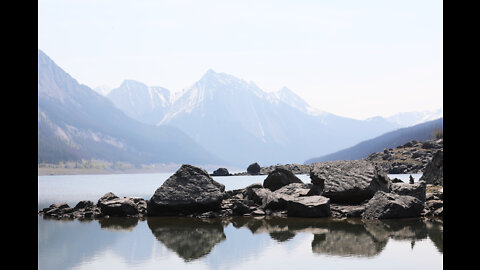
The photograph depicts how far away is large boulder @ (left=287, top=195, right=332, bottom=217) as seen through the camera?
31.5 m

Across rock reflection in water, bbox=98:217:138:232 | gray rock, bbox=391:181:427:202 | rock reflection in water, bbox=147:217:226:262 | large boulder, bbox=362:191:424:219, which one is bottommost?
rock reflection in water, bbox=98:217:138:232

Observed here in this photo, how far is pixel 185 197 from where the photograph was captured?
33062 mm

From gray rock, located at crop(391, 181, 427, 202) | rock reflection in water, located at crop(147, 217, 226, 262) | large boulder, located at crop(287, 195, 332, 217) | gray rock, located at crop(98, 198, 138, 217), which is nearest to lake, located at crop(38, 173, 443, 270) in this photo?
rock reflection in water, located at crop(147, 217, 226, 262)

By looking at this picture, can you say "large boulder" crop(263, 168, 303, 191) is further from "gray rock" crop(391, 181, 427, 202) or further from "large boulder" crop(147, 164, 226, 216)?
"gray rock" crop(391, 181, 427, 202)

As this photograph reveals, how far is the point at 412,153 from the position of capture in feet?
522

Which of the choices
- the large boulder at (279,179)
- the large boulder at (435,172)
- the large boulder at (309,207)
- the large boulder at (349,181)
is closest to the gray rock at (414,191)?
the large boulder at (349,181)

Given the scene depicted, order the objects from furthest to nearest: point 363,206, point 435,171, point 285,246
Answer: point 435,171 → point 363,206 → point 285,246

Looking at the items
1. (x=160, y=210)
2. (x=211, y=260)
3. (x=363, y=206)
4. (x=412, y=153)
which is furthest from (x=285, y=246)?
(x=412, y=153)

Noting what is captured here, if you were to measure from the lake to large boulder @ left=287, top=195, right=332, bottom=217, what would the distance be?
1011mm

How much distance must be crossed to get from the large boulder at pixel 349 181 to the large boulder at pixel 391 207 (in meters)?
1.56

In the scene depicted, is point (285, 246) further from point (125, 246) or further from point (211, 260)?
point (125, 246)

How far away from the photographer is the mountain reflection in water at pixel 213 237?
1886 cm

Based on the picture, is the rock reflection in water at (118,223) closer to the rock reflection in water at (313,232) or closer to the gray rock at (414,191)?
the rock reflection in water at (313,232)
